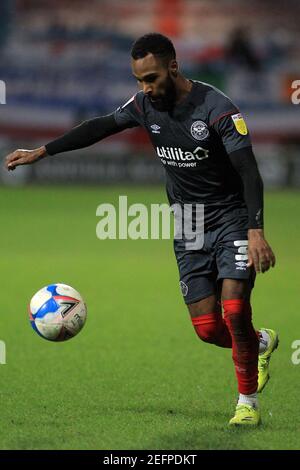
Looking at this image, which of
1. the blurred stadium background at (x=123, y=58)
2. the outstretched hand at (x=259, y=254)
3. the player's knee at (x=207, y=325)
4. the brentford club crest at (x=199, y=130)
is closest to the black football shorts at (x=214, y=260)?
the player's knee at (x=207, y=325)

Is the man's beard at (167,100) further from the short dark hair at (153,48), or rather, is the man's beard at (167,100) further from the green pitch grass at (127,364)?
the green pitch grass at (127,364)

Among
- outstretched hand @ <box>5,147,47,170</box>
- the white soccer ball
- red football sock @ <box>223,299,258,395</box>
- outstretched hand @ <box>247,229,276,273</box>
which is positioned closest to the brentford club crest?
outstretched hand @ <box>247,229,276,273</box>

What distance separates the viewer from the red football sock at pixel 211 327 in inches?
257

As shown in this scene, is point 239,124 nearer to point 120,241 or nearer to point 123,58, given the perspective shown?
point 120,241

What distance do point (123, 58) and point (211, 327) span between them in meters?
24.9

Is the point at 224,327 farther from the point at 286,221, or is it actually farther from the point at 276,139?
the point at 276,139

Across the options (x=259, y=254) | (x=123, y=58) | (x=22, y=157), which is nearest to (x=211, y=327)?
(x=259, y=254)

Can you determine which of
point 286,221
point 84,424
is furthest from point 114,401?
point 286,221

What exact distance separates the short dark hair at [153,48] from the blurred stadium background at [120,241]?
227 centimetres

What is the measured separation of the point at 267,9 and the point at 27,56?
7840mm

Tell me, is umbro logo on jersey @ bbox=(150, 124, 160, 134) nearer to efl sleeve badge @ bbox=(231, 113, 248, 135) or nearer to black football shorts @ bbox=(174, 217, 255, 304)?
efl sleeve badge @ bbox=(231, 113, 248, 135)

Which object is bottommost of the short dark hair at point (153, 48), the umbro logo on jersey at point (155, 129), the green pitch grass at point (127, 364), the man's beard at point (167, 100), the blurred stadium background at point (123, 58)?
the green pitch grass at point (127, 364)

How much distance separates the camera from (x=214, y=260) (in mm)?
6457

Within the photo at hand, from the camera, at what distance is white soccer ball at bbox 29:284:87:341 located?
6.57 metres
